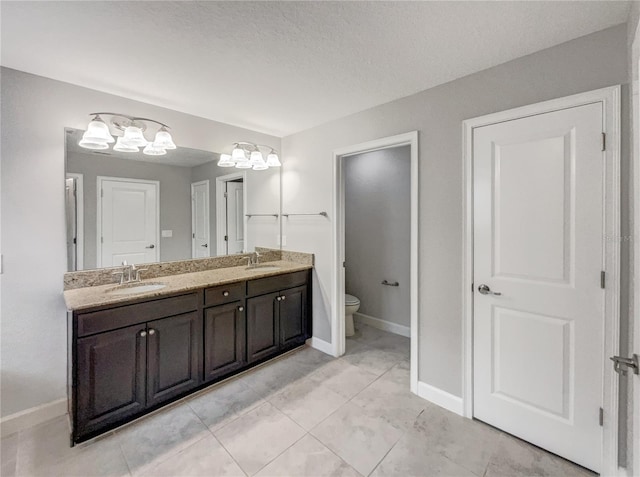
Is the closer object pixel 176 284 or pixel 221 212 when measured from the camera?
pixel 176 284

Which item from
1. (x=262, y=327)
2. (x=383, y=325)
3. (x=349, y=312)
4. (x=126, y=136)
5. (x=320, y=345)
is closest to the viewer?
(x=126, y=136)

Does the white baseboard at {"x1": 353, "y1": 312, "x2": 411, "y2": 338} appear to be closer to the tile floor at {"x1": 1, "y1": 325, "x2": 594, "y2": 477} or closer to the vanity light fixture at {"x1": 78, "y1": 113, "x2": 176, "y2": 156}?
the tile floor at {"x1": 1, "y1": 325, "x2": 594, "y2": 477}

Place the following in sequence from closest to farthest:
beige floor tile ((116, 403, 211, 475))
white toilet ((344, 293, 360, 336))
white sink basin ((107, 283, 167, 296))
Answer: beige floor tile ((116, 403, 211, 475)) < white sink basin ((107, 283, 167, 296)) < white toilet ((344, 293, 360, 336))

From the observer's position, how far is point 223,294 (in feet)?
7.36

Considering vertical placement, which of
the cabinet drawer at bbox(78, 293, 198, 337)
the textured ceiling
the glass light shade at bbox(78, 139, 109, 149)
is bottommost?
the cabinet drawer at bbox(78, 293, 198, 337)

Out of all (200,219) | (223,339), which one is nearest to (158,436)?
(223,339)

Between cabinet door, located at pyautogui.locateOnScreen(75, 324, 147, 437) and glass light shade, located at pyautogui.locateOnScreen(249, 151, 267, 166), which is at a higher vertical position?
glass light shade, located at pyautogui.locateOnScreen(249, 151, 267, 166)

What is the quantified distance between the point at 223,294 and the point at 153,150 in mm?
1311

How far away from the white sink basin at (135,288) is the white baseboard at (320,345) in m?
1.62

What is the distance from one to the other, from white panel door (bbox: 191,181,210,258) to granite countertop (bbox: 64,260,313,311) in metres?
0.23

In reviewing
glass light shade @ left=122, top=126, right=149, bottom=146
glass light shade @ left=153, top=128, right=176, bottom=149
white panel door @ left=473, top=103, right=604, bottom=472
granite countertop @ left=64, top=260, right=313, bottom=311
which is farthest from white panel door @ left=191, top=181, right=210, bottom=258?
white panel door @ left=473, top=103, right=604, bottom=472

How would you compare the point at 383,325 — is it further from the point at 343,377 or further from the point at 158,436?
the point at 158,436

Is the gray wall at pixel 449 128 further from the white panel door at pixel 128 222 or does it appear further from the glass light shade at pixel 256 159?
the white panel door at pixel 128 222

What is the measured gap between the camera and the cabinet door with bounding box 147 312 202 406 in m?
1.88
